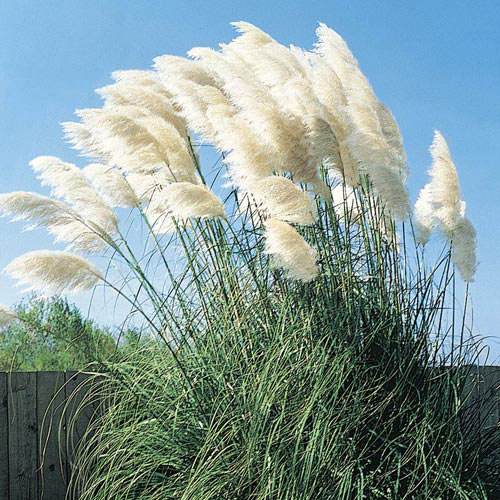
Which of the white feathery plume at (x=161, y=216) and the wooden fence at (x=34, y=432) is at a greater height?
the white feathery plume at (x=161, y=216)

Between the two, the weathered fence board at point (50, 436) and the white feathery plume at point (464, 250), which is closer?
the white feathery plume at point (464, 250)

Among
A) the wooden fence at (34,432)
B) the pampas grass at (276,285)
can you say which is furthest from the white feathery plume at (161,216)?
the wooden fence at (34,432)

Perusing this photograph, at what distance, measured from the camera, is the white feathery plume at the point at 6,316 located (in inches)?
139

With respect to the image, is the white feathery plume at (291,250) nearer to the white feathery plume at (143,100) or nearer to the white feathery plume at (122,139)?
the white feathery plume at (122,139)

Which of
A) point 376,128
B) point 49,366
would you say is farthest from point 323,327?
point 49,366

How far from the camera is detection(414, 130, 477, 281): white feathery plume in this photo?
3607 mm

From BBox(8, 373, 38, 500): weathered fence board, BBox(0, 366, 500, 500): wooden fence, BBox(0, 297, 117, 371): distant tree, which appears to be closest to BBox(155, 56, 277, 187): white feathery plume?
BBox(0, 366, 500, 500): wooden fence

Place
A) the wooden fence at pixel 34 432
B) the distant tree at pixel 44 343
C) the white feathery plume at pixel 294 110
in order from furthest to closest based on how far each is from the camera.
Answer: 1. the distant tree at pixel 44 343
2. the wooden fence at pixel 34 432
3. the white feathery plume at pixel 294 110

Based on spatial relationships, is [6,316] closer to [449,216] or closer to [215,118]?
[215,118]

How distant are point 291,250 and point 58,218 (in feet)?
4.25

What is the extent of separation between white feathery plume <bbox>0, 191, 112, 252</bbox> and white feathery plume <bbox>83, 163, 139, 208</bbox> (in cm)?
22

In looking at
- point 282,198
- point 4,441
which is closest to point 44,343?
point 4,441

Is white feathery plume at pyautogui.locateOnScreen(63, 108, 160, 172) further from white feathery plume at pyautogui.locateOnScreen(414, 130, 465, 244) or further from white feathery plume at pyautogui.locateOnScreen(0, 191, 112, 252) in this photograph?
white feathery plume at pyautogui.locateOnScreen(414, 130, 465, 244)

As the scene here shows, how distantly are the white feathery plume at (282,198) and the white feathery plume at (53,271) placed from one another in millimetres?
887
